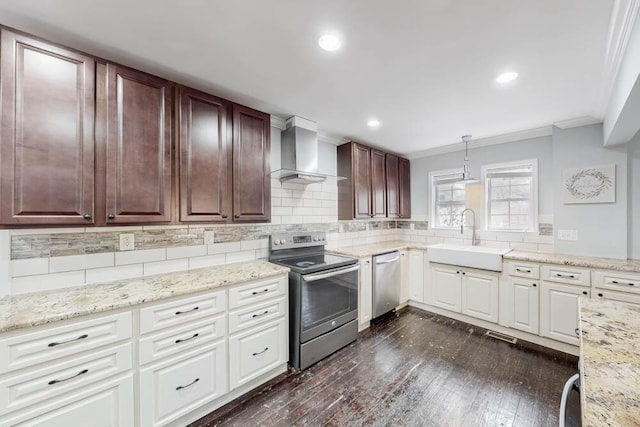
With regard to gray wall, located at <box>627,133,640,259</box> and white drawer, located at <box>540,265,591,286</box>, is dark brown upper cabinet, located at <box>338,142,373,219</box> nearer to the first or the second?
white drawer, located at <box>540,265,591,286</box>

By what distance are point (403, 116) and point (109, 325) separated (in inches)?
118

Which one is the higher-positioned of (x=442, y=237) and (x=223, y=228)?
(x=223, y=228)

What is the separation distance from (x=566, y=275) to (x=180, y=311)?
3.51m

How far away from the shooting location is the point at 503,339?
2891 millimetres

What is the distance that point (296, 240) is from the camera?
2.94m

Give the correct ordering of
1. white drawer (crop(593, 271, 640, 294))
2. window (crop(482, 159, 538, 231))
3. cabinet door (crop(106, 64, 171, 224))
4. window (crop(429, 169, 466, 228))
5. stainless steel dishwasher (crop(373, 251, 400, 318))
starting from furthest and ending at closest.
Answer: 1. window (crop(429, 169, 466, 228))
2. window (crop(482, 159, 538, 231))
3. stainless steel dishwasher (crop(373, 251, 400, 318))
4. white drawer (crop(593, 271, 640, 294))
5. cabinet door (crop(106, 64, 171, 224))

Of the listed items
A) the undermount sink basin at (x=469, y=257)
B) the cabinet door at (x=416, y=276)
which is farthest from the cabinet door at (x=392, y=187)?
the undermount sink basin at (x=469, y=257)

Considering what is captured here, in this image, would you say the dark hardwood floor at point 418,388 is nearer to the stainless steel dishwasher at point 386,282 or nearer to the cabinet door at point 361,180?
the stainless steel dishwasher at point 386,282

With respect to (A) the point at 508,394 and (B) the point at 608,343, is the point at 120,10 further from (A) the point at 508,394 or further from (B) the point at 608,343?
(A) the point at 508,394

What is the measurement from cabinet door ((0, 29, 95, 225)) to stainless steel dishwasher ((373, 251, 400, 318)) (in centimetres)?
280

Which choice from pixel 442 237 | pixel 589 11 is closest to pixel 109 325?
pixel 589 11

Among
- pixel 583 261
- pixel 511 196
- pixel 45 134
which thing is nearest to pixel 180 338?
pixel 45 134

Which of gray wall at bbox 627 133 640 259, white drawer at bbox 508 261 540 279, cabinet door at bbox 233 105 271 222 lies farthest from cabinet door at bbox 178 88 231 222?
gray wall at bbox 627 133 640 259

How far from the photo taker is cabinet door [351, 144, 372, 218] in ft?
11.4
